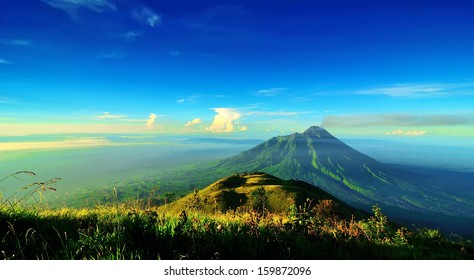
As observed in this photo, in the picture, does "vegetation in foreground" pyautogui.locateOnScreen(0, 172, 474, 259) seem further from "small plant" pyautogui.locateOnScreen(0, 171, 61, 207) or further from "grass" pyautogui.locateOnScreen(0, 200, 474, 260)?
"small plant" pyautogui.locateOnScreen(0, 171, 61, 207)

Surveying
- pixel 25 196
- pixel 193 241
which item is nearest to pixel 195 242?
pixel 193 241

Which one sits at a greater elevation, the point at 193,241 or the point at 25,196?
the point at 25,196

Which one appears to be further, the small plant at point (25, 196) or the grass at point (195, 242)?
the small plant at point (25, 196)

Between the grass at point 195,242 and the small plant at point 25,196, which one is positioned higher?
the small plant at point 25,196

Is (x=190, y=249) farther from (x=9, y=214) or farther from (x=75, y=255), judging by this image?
(x=9, y=214)

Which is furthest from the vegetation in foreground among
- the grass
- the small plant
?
the small plant

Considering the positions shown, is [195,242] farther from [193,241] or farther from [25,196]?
[25,196]

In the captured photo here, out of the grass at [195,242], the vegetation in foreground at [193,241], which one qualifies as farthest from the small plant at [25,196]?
the grass at [195,242]

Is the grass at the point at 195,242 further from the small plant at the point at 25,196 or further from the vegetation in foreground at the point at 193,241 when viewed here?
the small plant at the point at 25,196

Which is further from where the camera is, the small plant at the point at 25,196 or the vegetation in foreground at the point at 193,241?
the small plant at the point at 25,196

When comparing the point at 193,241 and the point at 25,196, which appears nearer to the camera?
the point at 193,241

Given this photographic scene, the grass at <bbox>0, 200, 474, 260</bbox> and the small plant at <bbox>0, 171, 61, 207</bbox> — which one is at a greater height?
the small plant at <bbox>0, 171, 61, 207</bbox>
